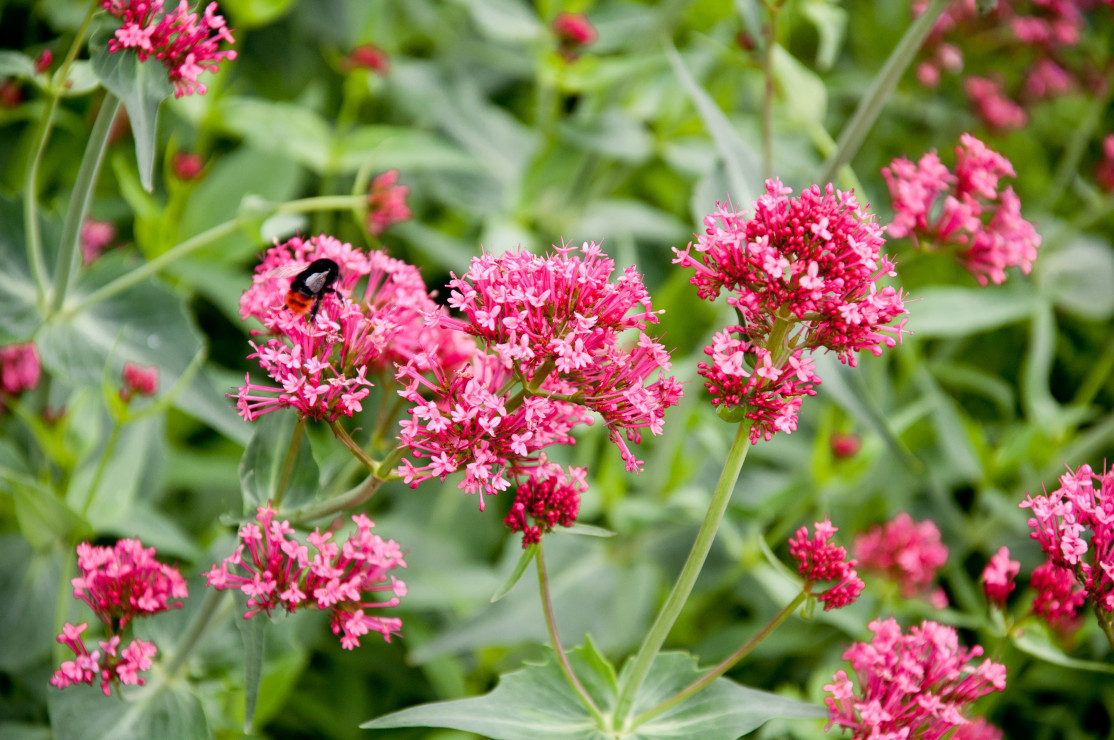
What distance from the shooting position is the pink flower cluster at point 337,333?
1043 mm

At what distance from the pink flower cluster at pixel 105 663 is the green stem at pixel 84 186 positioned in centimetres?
60

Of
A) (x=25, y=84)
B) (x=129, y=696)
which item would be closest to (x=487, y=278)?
(x=129, y=696)

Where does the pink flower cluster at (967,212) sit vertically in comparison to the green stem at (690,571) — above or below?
above

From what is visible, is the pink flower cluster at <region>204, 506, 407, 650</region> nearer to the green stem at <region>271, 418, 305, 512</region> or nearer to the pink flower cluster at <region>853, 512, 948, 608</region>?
the green stem at <region>271, 418, 305, 512</region>

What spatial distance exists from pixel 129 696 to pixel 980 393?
245 centimetres

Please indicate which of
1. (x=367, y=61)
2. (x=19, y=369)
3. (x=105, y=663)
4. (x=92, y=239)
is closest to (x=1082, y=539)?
(x=105, y=663)

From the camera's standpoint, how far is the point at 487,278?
1.04m

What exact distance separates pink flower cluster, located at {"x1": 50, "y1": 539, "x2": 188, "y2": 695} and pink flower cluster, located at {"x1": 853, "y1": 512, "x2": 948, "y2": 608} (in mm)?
1343

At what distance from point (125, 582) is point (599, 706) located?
2.28ft

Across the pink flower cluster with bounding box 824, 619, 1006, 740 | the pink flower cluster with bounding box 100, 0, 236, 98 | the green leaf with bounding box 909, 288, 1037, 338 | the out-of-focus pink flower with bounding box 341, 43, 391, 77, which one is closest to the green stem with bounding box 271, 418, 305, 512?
the pink flower cluster with bounding box 100, 0, 236, 98

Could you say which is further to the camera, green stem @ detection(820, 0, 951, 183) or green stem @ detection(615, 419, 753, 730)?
green stem @ detection(820, 0, 951, 183)

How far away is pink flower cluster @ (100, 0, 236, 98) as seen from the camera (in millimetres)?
1160

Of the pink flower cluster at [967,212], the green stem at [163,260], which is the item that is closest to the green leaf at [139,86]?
the green stem at [163,260]

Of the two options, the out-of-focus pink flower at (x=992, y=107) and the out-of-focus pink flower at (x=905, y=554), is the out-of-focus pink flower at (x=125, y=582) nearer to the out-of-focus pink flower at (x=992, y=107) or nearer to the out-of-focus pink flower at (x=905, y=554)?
the out-of-focus pink flower at (x=905, y=554)
